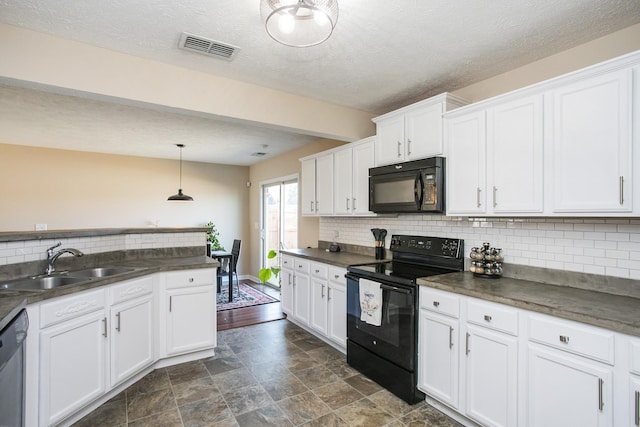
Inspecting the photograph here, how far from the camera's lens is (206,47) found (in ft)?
7.41

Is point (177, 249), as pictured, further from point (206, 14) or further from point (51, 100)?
point (206, 14)

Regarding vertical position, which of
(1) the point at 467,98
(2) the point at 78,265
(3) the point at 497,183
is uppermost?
(1) the point at 467,98

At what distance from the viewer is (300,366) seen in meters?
2.98

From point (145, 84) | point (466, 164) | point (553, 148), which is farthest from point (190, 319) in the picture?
point (553, 148)

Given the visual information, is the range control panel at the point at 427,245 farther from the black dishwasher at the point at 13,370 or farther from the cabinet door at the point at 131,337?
the black dishwasher at the point at 13,370

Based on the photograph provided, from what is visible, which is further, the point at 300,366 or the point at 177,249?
the point at 177,249

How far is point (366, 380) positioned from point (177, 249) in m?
2.37

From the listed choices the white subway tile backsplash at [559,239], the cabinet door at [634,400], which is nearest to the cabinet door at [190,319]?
the white subway tile backsplash at [559,239]

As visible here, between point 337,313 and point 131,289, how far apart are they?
1863 millimetres

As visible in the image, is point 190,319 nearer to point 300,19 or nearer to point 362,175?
point 362,175

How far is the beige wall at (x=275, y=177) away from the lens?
496 centimetres

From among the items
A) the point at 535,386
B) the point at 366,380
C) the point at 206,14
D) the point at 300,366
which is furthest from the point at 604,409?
the point at 206,14

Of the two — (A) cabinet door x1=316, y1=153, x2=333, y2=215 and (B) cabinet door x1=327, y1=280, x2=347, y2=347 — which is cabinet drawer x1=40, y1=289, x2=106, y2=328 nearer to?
(B) cabinet door x1=327, y1=280, x2=347, y2=347

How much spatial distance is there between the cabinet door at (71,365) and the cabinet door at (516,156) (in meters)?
2.97
